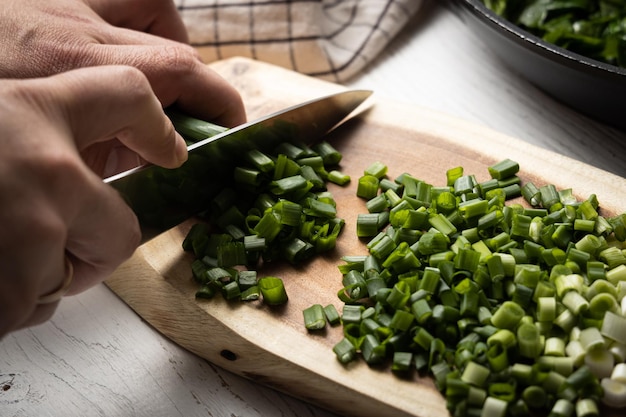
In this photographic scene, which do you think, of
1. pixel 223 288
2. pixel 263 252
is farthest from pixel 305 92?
pixel 223 288

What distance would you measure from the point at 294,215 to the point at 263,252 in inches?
4.8

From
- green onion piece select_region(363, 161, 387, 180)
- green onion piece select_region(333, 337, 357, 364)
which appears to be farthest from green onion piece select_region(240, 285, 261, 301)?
green onion piece select_region(363, 161, 387, 180)

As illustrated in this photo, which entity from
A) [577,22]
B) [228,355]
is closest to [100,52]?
[228,355]

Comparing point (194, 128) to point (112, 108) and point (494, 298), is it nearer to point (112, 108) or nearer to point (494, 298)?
point (112, 108)

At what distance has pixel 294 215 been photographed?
5.54 feet

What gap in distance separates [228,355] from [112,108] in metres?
0.64

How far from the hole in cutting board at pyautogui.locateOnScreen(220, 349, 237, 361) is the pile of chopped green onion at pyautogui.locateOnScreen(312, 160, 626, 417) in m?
0.21

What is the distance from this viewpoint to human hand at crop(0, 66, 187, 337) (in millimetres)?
1100

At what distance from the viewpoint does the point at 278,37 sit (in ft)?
7.95

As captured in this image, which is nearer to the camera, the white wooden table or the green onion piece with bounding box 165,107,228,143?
the white wooden table

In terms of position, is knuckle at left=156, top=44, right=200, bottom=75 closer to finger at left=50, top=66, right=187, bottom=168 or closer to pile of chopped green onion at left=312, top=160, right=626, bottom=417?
finger at left=50, top=66, right=187, bottom=168

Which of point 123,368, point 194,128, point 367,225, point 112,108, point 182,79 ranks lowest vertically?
point 123,368

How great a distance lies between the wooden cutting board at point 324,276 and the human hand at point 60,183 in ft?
1.06

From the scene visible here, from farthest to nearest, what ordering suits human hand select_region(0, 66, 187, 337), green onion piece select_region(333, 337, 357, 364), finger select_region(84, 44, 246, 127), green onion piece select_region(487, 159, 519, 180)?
1. green onion piece select_region(487, 159, 519, 180)
2. finger select_region(84, 44, 246, 127)
3. green onion piece select_region(333, 337, 357, 364)
4. human hand select_region(0, 66, 187, 337)
